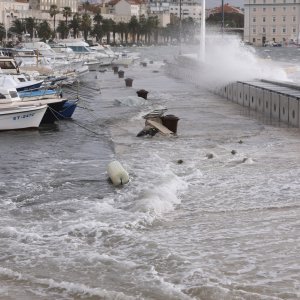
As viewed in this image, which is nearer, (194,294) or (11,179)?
(194,294)

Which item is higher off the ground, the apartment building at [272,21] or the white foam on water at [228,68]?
the apartment building at [272,21]

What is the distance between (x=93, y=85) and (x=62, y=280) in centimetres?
4311

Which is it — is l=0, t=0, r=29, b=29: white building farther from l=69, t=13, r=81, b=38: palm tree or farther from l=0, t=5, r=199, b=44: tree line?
l=69, t=13, r=81, b=38: palm tree

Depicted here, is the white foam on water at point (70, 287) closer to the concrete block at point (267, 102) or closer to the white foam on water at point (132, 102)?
the concrete block at point (267, 102)

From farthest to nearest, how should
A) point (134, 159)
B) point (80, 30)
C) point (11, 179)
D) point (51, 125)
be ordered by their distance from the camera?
1. point (80, 30)
2. point (51, 125)
3. point (134, 159)
4. point (11, 179)

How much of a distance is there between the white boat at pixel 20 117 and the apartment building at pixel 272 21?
157 meters

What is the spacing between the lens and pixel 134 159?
65.5ft

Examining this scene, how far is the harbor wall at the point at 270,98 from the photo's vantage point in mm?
27406

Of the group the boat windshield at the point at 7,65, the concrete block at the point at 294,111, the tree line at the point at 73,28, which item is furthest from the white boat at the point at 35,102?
the tree line at the point at 73,28

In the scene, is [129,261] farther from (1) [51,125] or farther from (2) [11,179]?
(1) [51,125]

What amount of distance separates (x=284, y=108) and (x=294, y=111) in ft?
4.67

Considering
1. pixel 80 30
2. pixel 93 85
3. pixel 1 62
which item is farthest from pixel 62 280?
pixel 80 30

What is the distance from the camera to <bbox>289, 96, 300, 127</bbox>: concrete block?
2653 cm

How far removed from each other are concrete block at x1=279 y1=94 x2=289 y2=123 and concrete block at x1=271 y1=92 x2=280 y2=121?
0.33 meters
